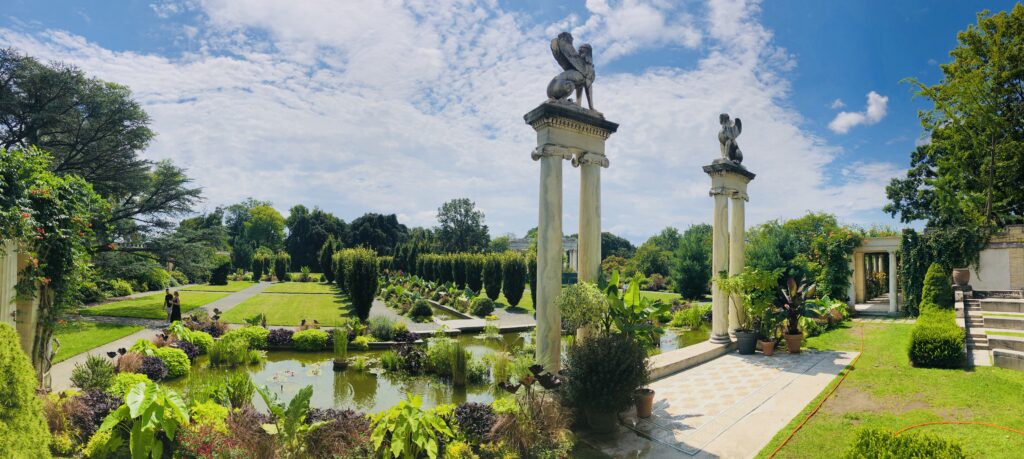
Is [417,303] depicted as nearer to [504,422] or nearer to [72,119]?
[504,422]

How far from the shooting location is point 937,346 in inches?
344

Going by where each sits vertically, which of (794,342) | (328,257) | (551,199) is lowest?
(794,342)

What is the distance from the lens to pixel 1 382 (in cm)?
360

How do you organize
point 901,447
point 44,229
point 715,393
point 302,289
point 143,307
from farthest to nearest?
1. point 302,289
2. point 143,307
3. point 715,393
4. point 44,229
5. point 901,447

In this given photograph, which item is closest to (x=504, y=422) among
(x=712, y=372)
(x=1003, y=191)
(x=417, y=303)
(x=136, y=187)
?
(x=712, y=372)

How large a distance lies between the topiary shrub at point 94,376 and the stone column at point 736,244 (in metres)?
13.2

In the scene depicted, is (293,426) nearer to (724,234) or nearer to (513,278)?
(724,234)

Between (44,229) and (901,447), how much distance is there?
31.6 feet

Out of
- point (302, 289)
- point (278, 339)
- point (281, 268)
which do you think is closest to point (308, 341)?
point (278, 339)

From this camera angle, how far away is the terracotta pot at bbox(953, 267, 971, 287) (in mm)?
16125

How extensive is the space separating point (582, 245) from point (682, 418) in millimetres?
2964

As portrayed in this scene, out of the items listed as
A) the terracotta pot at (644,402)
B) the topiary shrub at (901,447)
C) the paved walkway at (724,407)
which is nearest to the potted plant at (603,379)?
the paved walkway at (724,407)

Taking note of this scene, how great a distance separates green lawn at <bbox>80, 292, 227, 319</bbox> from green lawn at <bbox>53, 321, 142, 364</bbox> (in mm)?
2966

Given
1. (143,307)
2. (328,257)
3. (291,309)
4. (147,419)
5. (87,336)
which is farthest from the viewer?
(328,257)
